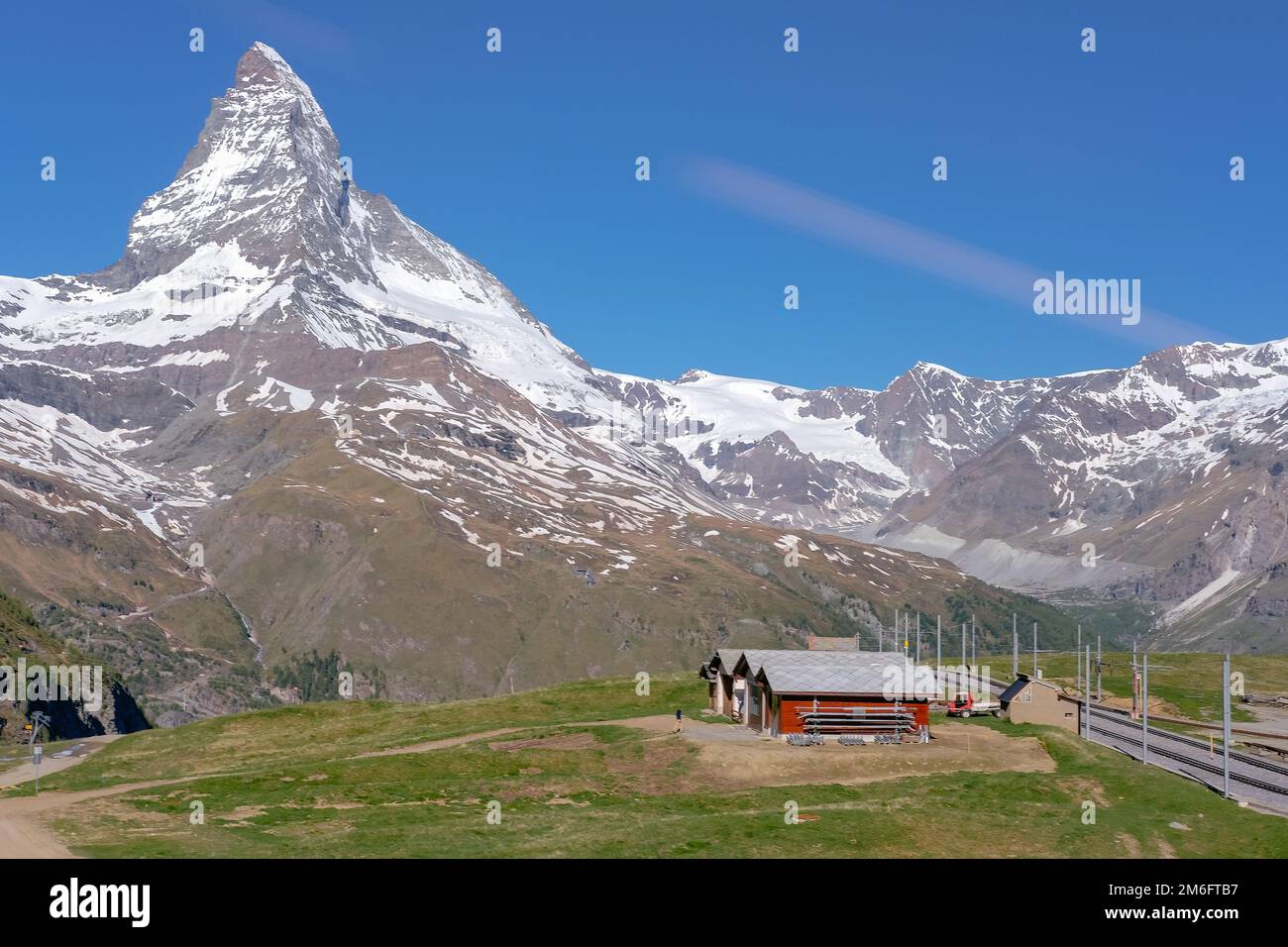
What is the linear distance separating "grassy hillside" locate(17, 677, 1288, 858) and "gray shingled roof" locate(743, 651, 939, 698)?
17.0 feet

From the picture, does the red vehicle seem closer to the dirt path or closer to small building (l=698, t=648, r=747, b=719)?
small building (l=698, t=648, r=747, b=719)

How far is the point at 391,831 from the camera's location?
60.0 m

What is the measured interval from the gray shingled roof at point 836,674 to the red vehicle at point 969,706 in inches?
364

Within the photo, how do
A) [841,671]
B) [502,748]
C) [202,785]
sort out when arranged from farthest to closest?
[841,671] → [502,748] → [202,785]

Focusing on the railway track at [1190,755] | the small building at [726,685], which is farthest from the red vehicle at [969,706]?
the small building at [726,685]

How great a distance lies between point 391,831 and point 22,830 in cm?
1584

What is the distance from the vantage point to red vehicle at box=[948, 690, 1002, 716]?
4171 inches

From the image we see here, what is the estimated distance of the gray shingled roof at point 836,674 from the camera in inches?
3590

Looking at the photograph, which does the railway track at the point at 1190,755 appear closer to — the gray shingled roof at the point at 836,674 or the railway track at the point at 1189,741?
the railway track at the point at 1189,741

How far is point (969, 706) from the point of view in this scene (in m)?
107
